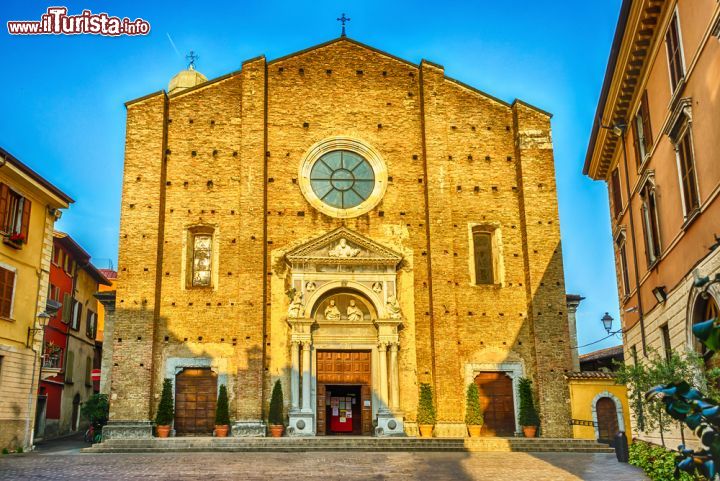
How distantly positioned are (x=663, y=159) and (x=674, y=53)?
224 cm

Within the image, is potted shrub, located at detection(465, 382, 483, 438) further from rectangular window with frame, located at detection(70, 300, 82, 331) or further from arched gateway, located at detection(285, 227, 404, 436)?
rectangular window with frame, located at detection(70, 300, 82, 331)

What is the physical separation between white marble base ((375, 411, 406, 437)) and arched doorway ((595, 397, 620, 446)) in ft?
19.6

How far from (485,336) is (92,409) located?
41.6 feet

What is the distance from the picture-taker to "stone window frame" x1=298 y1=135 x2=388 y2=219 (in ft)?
80.4

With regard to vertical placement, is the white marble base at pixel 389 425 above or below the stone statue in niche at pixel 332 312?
below

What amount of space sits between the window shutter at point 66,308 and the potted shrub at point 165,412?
11442 mm

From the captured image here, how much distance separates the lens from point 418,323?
23609 mm

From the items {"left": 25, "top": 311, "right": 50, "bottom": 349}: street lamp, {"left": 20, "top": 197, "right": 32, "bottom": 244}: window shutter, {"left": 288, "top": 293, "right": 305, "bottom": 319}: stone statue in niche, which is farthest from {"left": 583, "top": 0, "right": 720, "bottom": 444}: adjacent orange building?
{"left": 20, "top": 197, "right": 32, "bottom": 244}: window shutter

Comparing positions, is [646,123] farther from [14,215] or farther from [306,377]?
[14,215]

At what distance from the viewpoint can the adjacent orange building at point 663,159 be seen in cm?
1199

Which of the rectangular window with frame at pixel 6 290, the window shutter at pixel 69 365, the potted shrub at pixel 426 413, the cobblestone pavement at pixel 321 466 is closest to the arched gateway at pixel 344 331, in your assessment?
the potted shrub at pixel 426 413

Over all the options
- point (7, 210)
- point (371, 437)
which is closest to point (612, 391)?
point (371, 437)

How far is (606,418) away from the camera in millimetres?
23000

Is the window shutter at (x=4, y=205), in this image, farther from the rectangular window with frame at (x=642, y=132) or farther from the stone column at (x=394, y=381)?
the rectangular window with frame at (x=642, y=132)
